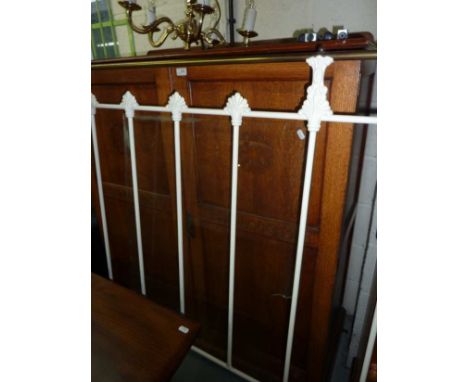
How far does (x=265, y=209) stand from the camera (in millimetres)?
916

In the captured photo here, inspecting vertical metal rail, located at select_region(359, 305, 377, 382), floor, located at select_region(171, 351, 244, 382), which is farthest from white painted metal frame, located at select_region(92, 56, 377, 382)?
vertical metal rail, located at select_region(359, 305, 377, 382)

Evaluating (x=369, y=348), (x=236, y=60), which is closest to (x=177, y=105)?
(x=236, y=60)

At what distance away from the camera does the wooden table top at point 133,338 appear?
67 centimetres

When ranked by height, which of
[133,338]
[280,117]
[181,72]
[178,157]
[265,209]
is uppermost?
[181,72]

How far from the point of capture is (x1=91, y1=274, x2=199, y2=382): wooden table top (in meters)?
0.67

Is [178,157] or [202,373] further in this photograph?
[202,373]

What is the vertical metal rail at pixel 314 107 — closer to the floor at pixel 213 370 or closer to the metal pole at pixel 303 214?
the metal pole at pixel 303 214

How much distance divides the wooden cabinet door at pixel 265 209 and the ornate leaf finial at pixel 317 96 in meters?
0.08

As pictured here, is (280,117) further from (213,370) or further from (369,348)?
(213,370)

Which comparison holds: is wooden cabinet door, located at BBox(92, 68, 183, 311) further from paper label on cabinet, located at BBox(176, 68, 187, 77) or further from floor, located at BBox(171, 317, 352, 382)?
floor, located at BBox(171, 317, 352, 382)

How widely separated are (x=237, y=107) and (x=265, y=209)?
36 cm
